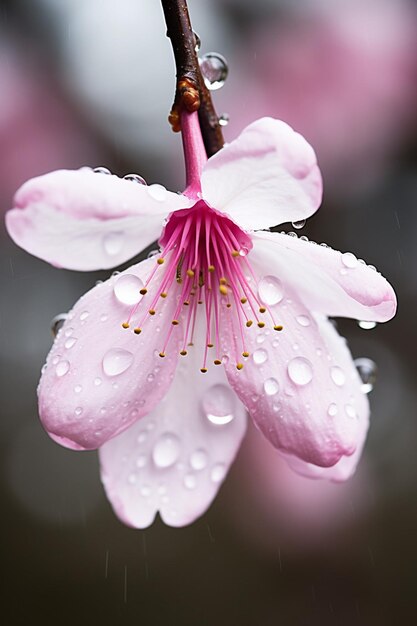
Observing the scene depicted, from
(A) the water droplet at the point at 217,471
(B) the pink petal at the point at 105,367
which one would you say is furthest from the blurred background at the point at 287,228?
(B) the pink petal at the point at 105,367

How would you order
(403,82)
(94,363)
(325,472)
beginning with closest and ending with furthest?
(94,363) < (325,472) < (403,82)

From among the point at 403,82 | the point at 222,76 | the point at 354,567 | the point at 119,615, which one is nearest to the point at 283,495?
the point at 354,567

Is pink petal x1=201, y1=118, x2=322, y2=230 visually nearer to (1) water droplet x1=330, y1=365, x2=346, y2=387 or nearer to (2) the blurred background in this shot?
(1) water droplet x1=330, y1=365, x2=346, y2=387

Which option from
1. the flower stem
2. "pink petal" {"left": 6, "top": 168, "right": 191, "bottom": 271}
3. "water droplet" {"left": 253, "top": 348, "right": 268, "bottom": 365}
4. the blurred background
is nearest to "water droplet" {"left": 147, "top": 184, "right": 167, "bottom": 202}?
"pink petal" {"left": 6, "top": 168, "right": 191, "bottom": 271}

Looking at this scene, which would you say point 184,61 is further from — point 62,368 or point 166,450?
point 166,450

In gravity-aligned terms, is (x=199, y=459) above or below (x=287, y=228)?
below

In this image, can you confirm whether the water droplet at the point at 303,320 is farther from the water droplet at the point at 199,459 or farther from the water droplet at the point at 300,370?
the water droplet at the point at 199,459

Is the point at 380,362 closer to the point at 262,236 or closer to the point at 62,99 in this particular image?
the point at 62,99

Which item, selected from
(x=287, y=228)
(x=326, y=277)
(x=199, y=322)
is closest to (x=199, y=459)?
(x=199, y=322)
